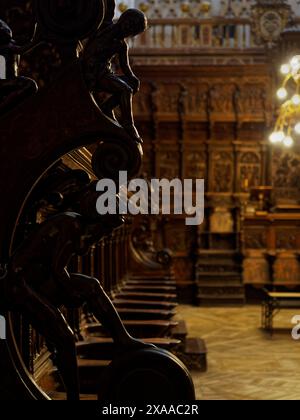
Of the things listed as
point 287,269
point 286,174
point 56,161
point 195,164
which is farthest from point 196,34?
point 56,161

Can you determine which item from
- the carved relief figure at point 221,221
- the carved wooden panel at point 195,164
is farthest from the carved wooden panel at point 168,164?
the carved relief figure at point 221,221

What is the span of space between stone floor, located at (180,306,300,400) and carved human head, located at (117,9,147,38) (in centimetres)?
433

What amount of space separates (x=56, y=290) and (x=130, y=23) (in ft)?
1.77

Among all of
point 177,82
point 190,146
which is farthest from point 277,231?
point 177,82

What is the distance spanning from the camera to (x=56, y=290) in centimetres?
123

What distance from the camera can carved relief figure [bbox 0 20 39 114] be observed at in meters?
1.26

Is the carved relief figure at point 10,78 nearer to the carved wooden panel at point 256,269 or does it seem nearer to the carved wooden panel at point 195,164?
the carved wooden panel at point 256,269

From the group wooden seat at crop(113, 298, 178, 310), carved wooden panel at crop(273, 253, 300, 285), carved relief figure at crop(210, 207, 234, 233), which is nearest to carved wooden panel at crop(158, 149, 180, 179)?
carved relief figure at crop(210, 207, 234, 233)

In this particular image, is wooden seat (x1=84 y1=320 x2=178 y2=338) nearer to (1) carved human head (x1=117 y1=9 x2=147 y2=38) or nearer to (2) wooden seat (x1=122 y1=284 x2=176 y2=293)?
(2) wooden seat (x1=122 y1=284 x2=176 y2=293)

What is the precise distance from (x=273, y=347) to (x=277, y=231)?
5481mm

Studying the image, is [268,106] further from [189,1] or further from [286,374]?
[286,374]

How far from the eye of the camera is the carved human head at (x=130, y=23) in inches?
49.9

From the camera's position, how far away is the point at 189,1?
56.7 ft
